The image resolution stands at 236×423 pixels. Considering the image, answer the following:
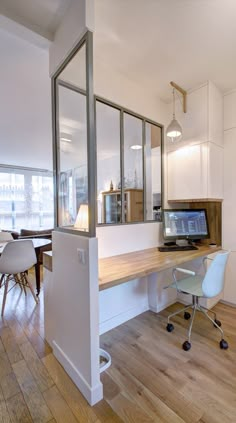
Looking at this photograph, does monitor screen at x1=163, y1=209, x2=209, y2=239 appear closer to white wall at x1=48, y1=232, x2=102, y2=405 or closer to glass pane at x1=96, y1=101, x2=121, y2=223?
glass pane at x1=96, y1=101, x2=121, y2=223

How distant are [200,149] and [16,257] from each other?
9.15 feet

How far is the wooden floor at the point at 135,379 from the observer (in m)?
1.35

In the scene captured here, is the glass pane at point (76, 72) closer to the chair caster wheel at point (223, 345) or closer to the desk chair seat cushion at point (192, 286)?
the desk chair seat cushion at point (192, 286)

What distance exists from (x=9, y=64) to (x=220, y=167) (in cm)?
271

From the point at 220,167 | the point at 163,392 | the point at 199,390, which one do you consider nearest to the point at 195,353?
the point at 199,390

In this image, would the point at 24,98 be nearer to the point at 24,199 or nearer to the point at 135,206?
the point at 135,206

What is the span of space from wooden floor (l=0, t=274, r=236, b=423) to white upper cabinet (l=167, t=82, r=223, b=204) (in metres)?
1.60

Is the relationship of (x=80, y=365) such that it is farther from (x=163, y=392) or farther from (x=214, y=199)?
(x=214, y=199)

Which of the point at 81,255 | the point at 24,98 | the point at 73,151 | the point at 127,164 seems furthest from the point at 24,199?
the point at 81,255

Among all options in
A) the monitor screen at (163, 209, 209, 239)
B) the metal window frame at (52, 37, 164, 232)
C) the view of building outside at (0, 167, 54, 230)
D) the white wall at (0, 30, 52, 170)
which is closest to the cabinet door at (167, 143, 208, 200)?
the metal window frame at (52, 37, 164, 232)

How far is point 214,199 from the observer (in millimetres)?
2662

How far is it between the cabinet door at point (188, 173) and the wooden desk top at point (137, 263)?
73cm

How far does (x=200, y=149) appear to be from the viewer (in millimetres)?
2611

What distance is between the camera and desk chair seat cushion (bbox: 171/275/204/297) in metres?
2.07
